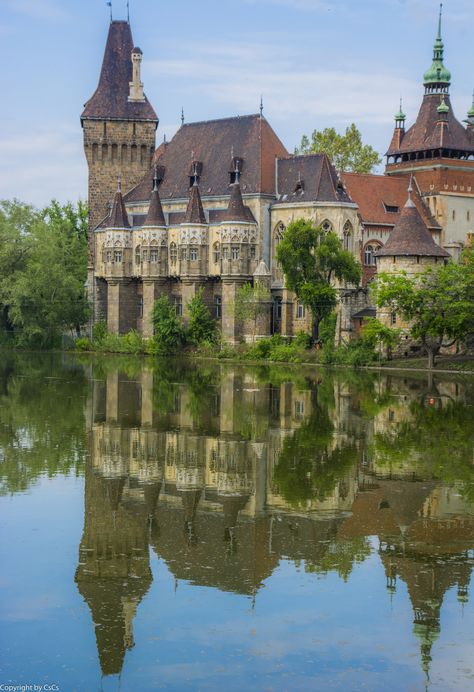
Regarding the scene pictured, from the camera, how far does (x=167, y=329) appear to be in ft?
250

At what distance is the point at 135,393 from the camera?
44906 mm

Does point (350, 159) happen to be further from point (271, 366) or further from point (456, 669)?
point (456, 669)

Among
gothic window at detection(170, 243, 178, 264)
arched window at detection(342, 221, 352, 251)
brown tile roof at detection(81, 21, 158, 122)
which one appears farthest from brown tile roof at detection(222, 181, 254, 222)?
brown tile roof at detection(81, 21, 158, 122)

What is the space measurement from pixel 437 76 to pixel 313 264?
90.2 ft

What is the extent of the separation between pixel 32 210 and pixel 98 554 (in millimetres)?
70567

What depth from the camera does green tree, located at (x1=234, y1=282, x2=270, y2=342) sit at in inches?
2928

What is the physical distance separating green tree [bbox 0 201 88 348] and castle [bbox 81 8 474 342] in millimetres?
2982

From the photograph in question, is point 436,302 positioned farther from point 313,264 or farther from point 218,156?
point 218,156

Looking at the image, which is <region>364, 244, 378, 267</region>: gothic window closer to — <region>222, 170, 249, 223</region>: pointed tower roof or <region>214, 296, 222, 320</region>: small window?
<region>222, 170, 249, 223</region>: pointed tower roof

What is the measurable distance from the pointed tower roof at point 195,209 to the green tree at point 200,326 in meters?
5.70

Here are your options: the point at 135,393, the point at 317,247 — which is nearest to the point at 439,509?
the point at 135,393

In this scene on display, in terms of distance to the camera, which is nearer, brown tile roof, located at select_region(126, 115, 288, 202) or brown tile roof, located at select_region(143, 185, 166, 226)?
brown tile roof, located at select_region(126, 115, 288, 202)

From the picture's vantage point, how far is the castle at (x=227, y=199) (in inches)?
3002

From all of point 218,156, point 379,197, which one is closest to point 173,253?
point 218,156
